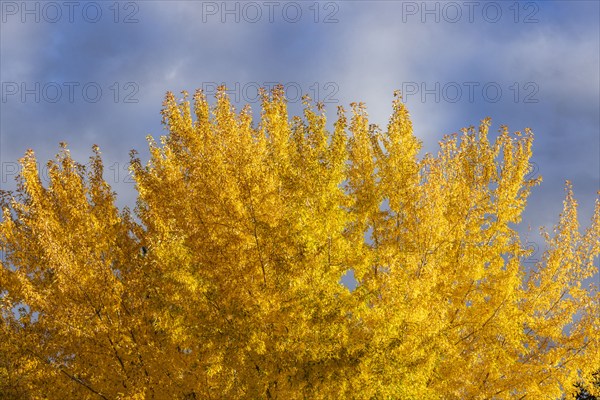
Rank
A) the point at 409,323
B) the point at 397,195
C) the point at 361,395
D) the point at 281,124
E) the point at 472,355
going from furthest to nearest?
the point at 281,124 → the point at 397,195 → the point at 472,355 → the point at 409,323 → the point at 361,395

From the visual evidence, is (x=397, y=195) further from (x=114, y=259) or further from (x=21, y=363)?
(x=21, y=363)

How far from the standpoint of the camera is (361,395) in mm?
9133

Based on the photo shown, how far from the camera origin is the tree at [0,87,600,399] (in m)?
9.62

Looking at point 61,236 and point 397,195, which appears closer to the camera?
point 61,236

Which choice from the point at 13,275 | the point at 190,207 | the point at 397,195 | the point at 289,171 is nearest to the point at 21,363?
the point at 13,275

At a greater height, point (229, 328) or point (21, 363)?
point (21, 363)

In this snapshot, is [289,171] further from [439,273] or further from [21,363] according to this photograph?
[21,363]

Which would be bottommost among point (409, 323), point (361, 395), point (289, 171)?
point (361, 395)

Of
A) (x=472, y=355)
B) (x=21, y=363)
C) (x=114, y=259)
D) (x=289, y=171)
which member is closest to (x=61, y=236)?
(x=114, y=259)

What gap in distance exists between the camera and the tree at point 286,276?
9625 millimetres

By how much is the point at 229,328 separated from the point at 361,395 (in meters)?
2.07

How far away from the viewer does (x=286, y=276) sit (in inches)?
380

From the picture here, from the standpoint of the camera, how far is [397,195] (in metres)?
13.0

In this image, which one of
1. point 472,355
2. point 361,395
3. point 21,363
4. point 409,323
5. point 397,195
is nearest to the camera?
point 361,395
